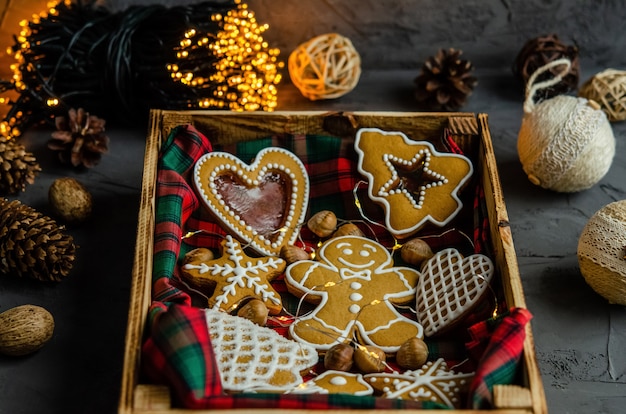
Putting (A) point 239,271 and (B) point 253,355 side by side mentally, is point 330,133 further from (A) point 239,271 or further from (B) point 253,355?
(B) point 253,355

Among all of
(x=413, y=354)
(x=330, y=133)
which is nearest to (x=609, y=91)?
(x=330, y=133)

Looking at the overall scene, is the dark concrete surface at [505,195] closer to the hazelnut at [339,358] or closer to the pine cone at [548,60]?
the pine cone at [548,60]

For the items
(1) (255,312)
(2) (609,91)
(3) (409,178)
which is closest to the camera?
(1) (255,312)

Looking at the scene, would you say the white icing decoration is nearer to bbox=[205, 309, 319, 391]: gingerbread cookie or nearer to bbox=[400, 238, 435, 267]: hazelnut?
bbox=[205, 309, 319, 391]: gingerbread cookie

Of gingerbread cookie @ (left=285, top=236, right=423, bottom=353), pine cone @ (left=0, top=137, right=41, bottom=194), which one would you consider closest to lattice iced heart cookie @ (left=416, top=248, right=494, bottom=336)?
gingerbread cookie @ (left=285, top=236, right=423, bottom=353)

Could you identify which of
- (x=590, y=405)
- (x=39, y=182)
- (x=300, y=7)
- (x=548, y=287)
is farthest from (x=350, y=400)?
(x=300, y=7)

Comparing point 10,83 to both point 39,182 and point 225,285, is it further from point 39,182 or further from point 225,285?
point 225,285

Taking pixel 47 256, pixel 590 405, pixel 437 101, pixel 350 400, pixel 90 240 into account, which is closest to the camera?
pixel 350 400
